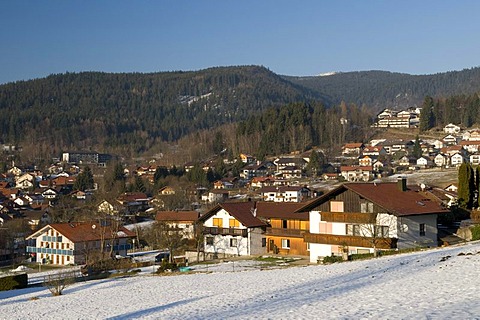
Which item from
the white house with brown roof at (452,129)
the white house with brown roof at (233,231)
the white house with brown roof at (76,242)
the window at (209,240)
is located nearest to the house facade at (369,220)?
the white house with brown roof at (233,231)

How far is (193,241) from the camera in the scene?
52281 mm

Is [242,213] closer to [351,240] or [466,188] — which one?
[351,240]

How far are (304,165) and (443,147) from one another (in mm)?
32255

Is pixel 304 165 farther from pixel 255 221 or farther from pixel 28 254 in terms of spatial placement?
pixel 255 221

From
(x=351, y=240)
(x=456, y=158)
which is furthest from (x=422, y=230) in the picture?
(x=456, y=158)

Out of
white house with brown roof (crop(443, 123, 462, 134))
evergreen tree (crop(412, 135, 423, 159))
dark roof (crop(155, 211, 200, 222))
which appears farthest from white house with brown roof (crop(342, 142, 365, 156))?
dark roof (crop(155, 211, 200, 222))

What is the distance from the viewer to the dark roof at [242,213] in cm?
4808

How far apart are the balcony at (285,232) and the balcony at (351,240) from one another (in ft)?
16.1

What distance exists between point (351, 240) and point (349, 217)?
149cm

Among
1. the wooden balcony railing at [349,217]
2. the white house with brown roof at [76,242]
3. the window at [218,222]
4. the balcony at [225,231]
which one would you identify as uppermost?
the wooden balcony railing at [349,217]

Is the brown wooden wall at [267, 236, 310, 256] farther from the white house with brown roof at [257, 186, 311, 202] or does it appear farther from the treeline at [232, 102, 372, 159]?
the treeline at [232, 102, 372, 159]

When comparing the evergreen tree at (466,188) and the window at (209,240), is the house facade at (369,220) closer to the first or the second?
the evergreen tree at (466,188)

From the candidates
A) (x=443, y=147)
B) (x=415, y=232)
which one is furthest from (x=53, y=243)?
(x=443, y=147)

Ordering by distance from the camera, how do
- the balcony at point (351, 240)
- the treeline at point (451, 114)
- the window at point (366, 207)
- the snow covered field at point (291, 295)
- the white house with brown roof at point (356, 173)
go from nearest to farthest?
the snow covered field at point (291, 295) → the balcony at point (351, 240) → the window at point (366, 207) → the white house with brown roof at point (356, 173) → the treeline at point (451, 114)
